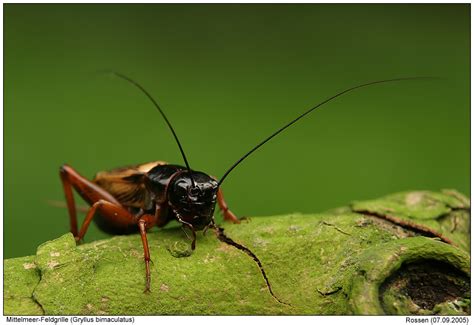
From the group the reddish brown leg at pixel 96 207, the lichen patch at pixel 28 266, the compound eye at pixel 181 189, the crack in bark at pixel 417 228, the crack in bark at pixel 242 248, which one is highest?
the compound eye at pixel 181 189

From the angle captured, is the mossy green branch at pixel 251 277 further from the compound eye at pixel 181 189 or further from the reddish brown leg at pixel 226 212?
the reddish brown leg at pixel 226 212

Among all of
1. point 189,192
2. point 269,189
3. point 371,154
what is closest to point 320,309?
point 189,192

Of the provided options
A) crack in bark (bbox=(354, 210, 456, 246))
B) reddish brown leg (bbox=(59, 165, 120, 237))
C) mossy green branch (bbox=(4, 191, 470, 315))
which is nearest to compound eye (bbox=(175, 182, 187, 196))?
mossy green branch (bbox=(4, 191, 470, 315))

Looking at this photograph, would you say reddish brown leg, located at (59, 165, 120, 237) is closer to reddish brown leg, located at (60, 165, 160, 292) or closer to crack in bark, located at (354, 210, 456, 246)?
reddish brown leg, located at (60, 165, 160, 292)

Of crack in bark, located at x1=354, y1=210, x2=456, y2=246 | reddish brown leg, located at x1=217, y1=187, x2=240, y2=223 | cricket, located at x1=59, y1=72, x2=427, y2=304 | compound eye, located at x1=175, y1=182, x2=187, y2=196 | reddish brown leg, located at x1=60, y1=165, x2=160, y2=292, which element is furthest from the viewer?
reddish brown leg, located at x1=217, y1=187, x2=240, y2=223

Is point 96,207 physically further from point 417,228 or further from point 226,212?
point 417,228

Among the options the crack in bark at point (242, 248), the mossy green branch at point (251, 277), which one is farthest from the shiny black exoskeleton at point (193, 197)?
the mossy green branch at point (251, 277)
